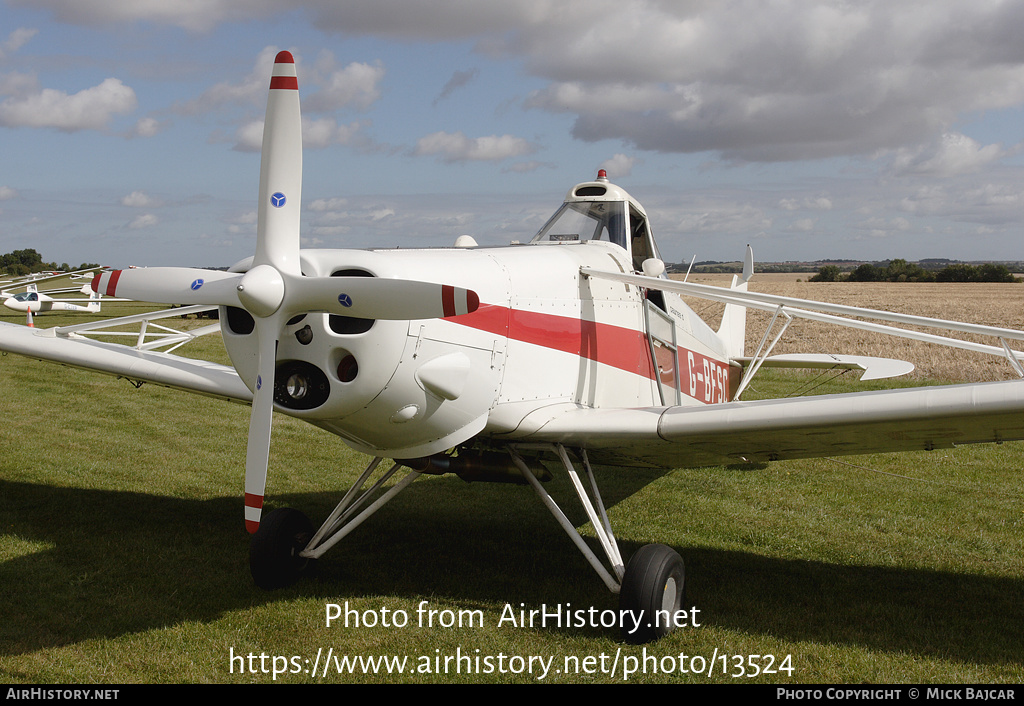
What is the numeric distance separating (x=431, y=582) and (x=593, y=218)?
3.23 metres

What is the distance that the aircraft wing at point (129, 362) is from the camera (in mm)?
6605

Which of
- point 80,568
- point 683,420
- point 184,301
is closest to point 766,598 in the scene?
point 683,420

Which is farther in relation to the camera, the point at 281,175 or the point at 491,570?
the point at 491,570

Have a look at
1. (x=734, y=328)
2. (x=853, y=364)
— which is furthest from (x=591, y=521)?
(x=734, y=328)

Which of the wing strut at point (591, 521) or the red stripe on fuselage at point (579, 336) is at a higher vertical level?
the red stripe on fuselage at point (579, 336)

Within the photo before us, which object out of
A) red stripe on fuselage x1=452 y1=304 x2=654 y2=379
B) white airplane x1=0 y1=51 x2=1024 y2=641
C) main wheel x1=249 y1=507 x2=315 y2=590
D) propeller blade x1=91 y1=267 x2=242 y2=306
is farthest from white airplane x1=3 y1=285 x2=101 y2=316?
red stripe on fuselage x1=452 y1=304 x2=654 y2=379

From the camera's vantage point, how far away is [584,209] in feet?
22.0

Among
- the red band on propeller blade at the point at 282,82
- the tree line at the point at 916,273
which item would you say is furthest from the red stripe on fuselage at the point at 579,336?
Result: the tree line at the point at 916,273

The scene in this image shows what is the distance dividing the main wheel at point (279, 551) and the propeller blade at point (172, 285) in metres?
1.84

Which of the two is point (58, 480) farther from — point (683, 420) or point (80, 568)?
point (683, 420)

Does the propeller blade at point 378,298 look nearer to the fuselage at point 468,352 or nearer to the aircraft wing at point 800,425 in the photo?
the fuselage at point 468,352

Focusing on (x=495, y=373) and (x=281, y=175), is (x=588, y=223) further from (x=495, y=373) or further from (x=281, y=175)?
(x=281, y=175)

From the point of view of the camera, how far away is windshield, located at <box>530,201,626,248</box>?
6547mm

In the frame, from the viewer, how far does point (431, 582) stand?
18.7ft
